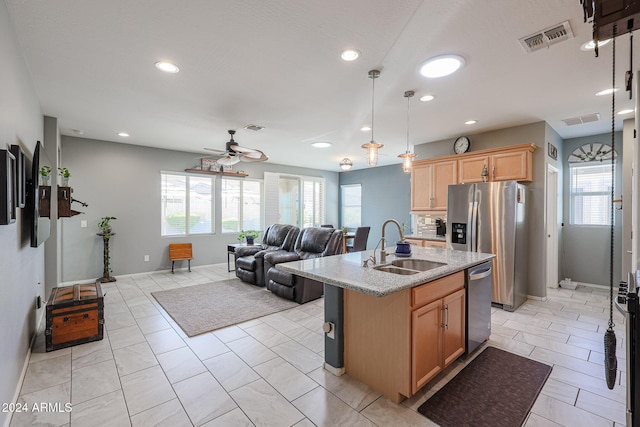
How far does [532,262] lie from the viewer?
431 cm

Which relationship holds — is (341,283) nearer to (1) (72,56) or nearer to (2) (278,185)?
(1) (72,56)

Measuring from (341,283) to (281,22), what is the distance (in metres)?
1.81

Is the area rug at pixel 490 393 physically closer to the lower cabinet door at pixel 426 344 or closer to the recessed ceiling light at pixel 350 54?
the lower cabinet door at pixel 426 344

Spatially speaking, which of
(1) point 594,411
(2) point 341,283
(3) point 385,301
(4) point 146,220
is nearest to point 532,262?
(1) point 594,411

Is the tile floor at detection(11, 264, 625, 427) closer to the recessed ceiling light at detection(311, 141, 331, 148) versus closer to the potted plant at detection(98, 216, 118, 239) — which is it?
the potted plant at detection(98, 216, 118, 239)

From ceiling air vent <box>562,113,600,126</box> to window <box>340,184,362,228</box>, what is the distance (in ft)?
17.6

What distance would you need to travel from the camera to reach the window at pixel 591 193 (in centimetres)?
480

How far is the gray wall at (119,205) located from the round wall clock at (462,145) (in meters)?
5.32

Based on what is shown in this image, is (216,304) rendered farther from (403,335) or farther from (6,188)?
(403,335)

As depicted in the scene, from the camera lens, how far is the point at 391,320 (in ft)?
6.68

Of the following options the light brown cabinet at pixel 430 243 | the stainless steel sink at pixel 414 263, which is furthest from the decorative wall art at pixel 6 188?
the light brown cabinet at pixel 430 243

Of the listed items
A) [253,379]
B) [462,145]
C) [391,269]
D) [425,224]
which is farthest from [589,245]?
[253,379]

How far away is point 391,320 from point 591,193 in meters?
5.13

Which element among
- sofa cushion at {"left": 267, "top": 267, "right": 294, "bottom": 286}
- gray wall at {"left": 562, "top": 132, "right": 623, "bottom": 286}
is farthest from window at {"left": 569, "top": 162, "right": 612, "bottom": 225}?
sofa cushion at {"left": 267, "top": 267, "right": 294, "bottom": 286}
